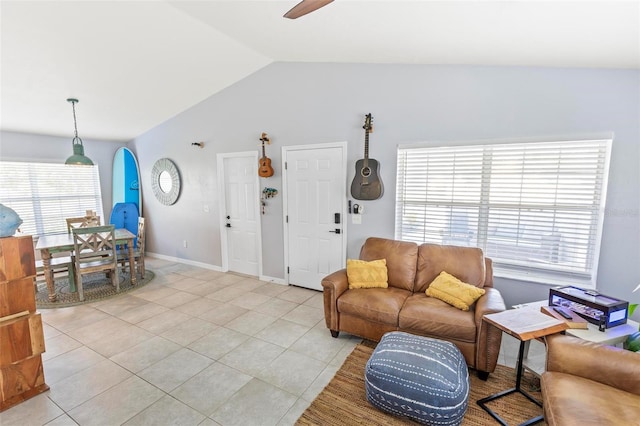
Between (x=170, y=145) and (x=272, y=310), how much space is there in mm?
3820

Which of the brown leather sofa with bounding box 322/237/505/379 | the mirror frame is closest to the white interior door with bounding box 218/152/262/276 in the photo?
the brown leather sofa with bounding box 322/237/505/379

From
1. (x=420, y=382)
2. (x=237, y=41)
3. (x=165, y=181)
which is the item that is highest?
(x=237, y=41)

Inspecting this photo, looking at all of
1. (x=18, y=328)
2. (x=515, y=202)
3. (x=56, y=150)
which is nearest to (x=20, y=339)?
(x=18, y=328)

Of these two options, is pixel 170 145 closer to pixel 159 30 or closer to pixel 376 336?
pixel 159 30

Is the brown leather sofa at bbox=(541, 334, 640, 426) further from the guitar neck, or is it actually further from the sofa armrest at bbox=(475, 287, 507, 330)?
the guitar neck

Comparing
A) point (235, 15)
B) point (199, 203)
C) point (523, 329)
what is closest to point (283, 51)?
point (235, 15)

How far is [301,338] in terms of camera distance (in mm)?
2777

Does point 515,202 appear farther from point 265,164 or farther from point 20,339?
point 20,339

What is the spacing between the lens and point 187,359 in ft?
8.09

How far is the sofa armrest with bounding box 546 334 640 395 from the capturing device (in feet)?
4.92

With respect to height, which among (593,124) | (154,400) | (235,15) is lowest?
(154,400)

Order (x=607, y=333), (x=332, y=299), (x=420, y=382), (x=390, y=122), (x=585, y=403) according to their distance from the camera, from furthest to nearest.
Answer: (x=390, y=122)
(x=332, y=299)
(x=607, y=333)
(x=420, y=382)
(x=585, y=403)

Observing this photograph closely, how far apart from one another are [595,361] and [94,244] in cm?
511

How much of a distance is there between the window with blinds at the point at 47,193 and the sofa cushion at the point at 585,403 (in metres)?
7.06
